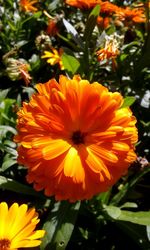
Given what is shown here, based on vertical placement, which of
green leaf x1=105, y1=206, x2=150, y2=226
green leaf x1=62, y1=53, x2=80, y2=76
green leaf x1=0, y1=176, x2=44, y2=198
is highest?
green leaf x1=62, y1=53, x2=80, y2=76

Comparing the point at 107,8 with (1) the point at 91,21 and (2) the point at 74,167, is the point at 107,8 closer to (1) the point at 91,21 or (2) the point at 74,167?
(1) the point at 91,21

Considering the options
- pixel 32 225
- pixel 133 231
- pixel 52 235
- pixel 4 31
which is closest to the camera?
pixel 32 225

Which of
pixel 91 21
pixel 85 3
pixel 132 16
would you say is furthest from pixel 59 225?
pixel 132 16

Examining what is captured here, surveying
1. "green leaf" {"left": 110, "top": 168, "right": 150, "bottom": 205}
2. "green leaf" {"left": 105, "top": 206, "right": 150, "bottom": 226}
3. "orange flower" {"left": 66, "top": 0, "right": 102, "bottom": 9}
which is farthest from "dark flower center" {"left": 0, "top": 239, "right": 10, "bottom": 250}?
"orange flower" {"left": 66, "top": 0, "right": 102, "bottom": 9}

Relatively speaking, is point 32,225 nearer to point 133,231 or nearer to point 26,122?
point 26,122

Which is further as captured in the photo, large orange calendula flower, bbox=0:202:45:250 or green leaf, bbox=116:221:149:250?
green leaf, bbox=116:221:149:250

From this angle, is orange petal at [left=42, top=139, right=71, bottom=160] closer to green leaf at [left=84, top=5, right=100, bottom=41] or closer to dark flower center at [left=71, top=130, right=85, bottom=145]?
dark flower center at [left=71, top=130, right=85, bottom=145]

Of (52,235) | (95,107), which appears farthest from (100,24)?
(52,235)

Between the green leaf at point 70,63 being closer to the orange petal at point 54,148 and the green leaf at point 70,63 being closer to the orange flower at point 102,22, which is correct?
the orange flower at point 102,22
